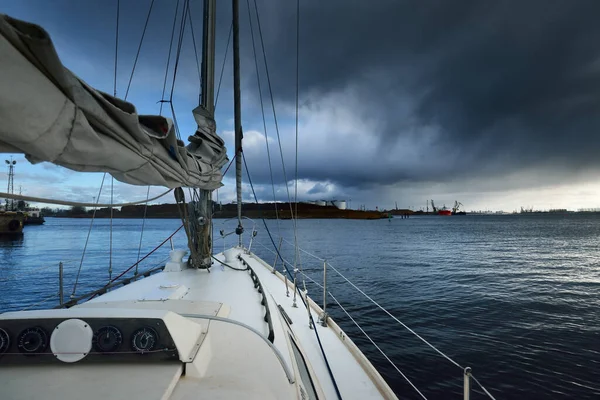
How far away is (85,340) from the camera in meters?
1.95

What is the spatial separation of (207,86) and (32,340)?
513 cm

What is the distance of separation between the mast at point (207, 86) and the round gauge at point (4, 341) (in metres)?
4.13

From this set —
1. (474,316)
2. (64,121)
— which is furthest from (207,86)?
(474,316)

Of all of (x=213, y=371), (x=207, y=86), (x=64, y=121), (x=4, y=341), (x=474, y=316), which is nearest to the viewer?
(x=64, y=121)

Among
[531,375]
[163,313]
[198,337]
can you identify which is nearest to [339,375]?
[198,337]

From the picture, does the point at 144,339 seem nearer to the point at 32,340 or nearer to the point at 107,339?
the point at 107,339

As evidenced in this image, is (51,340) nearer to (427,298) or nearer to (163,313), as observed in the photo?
(163,313)

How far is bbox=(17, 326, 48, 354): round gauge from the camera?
1897 mm

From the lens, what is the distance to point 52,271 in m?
17.9

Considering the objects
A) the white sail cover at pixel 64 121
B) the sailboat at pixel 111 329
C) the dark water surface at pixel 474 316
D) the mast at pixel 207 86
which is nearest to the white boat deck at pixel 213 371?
the sailboat at pixel 111 329

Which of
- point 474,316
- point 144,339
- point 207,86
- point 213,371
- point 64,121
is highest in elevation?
point 207,86

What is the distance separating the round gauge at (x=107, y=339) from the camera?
1946 mm

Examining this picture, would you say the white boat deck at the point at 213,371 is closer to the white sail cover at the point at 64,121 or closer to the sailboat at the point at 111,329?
the sailboat at the point at 111,329

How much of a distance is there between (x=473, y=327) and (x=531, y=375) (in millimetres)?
2611
